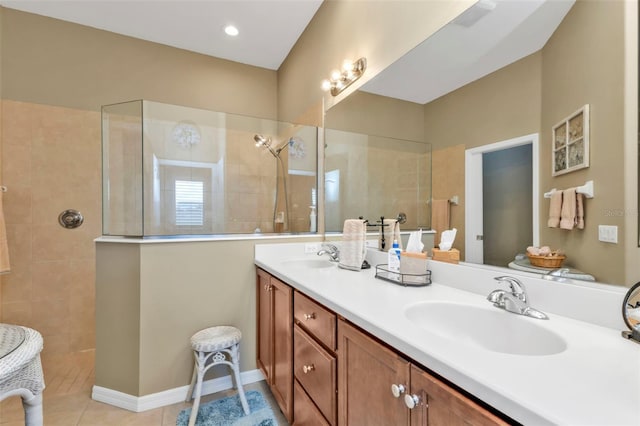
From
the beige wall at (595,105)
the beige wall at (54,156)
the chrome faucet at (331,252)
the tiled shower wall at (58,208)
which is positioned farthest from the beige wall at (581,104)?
the beige wall at (54,156)

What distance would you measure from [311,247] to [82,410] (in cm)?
179

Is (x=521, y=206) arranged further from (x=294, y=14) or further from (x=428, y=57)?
(x=294, y=14)

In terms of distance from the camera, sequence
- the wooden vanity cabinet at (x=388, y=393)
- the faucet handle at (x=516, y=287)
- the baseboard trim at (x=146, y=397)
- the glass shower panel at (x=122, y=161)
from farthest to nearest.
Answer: the glass shower panel at (x=122, y=161) → the baseboard trim at (x=146, y=397) → the faucet handle at (x=516, y=287) → the wooden vanity cabinet at (x=388, y=393)

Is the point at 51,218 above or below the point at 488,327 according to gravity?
above

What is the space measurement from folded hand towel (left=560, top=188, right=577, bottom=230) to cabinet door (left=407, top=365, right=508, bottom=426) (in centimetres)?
68

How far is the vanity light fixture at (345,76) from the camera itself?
6.44ft

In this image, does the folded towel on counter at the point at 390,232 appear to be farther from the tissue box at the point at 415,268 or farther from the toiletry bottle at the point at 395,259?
the tissue box at the point at 415,268

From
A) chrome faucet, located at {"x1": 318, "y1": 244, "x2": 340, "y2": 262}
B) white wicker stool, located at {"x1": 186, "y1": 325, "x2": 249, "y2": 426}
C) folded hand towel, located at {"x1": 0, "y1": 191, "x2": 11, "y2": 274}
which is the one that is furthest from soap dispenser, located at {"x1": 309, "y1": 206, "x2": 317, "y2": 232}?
folded hand towel, located at {"x1": 0, "y1": 191, "x2": 11, "y2": 274}

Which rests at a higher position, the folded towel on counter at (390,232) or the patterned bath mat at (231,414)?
the folded towel on counter at (390,232)

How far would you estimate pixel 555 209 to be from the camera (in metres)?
0.96

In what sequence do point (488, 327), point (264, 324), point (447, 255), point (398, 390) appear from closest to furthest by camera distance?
point (398, 390), point (488, 327), point (447, 255), point (264, 324)

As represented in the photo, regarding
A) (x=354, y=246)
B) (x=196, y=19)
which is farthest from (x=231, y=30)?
(x=354, y=246)

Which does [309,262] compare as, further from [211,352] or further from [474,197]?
[474,197]

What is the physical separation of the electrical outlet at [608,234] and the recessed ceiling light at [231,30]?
3051mm
